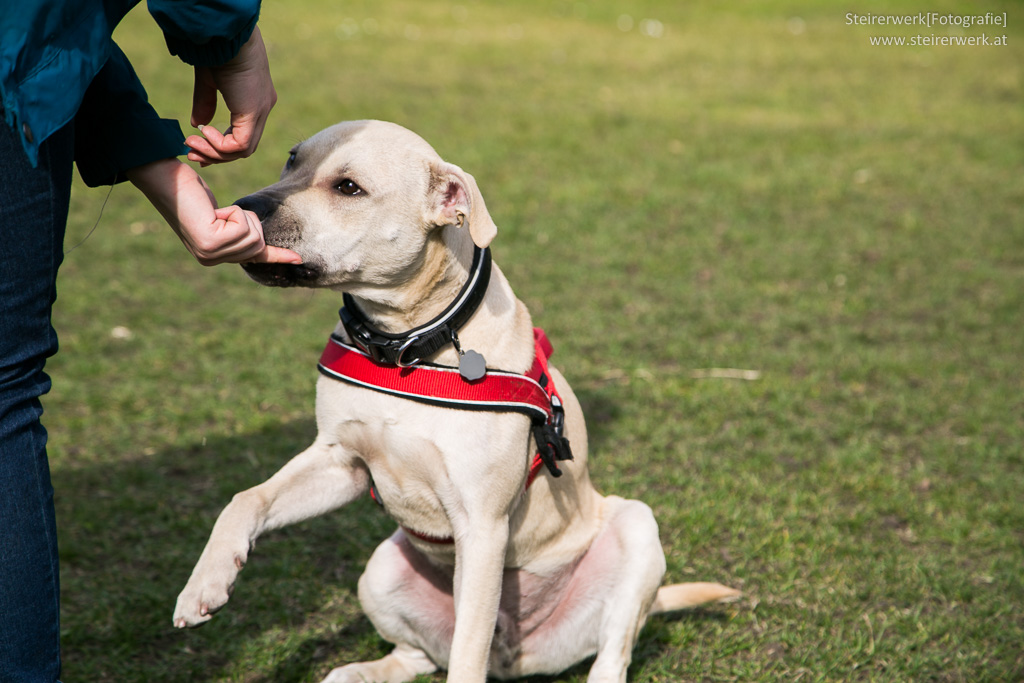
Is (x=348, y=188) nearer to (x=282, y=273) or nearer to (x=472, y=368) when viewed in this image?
(x=282, y=273)

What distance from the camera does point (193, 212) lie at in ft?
7.14

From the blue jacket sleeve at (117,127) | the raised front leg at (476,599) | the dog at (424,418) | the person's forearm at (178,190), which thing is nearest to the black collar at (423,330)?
the dog at (424,418)

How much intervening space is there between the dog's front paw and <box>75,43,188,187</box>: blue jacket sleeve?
1031 mm

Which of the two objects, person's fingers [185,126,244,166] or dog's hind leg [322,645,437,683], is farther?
dog's hind leg [322,645,437,683]

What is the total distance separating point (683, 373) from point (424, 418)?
10.7 ft

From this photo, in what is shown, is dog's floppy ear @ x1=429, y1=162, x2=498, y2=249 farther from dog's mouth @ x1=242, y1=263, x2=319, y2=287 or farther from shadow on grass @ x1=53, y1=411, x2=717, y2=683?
shadow on grass @ x1=53, y1=411, x2=717, y2=683

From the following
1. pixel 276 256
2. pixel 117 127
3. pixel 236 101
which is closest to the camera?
pixel 117 127

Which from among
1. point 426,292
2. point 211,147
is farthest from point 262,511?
point 211,147

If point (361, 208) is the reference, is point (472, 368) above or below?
below

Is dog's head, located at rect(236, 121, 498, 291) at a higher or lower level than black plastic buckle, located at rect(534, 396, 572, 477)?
higher

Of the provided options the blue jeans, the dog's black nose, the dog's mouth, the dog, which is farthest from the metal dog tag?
the blue jeans

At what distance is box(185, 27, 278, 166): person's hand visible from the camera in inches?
90.2

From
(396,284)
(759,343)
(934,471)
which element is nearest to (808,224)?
(759,343)

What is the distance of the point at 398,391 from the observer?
2.64 metres
